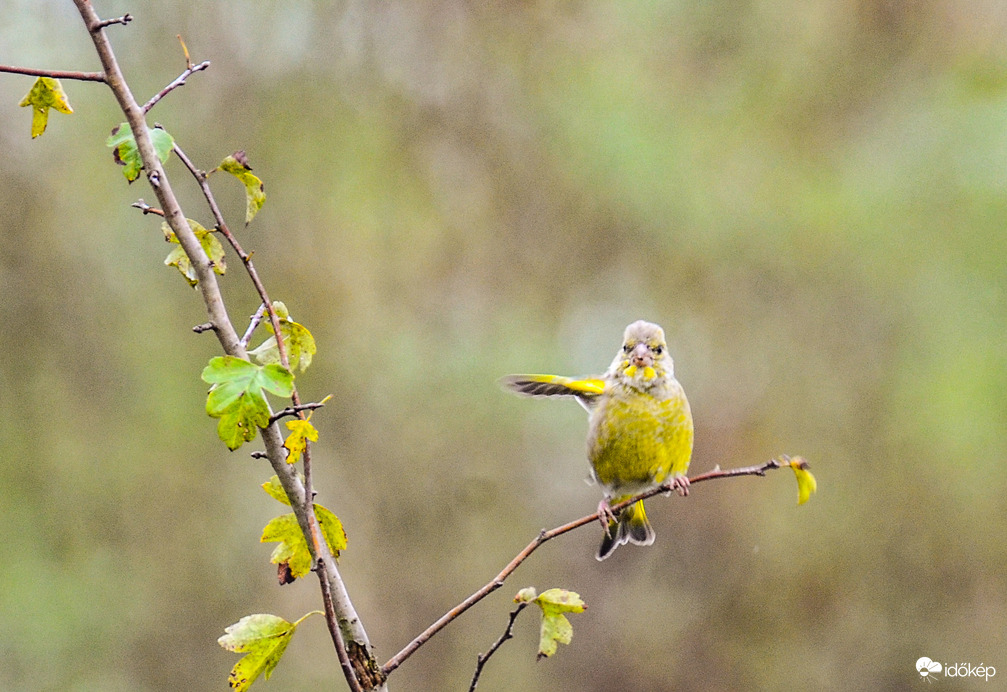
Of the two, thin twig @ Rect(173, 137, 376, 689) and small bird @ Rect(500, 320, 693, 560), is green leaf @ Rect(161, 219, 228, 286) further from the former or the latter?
small bird @ Rect(500, 320, 693, 560)

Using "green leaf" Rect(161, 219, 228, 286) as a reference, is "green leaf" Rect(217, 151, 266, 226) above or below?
above

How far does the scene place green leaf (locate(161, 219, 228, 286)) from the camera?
184 centimetres

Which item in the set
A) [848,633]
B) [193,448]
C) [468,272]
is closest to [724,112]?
[468,272]

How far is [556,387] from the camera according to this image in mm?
4055

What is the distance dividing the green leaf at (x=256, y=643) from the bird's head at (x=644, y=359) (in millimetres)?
2207

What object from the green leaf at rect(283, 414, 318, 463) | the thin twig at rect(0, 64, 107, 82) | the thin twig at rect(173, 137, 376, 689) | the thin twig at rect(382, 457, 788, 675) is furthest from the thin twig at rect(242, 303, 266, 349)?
the thin twig at rect(382, 457, 788, 675)

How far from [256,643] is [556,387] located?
2.33m

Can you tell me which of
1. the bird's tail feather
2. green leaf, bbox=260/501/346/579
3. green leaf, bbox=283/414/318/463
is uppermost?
the bird's tail feather

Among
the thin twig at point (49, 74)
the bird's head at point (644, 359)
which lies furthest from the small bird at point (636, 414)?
the thin twig at point (49, 74)

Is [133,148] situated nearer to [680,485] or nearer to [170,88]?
[170,88]

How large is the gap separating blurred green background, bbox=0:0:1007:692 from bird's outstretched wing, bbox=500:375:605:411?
3.71 metres

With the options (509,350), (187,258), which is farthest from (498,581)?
(509,350)

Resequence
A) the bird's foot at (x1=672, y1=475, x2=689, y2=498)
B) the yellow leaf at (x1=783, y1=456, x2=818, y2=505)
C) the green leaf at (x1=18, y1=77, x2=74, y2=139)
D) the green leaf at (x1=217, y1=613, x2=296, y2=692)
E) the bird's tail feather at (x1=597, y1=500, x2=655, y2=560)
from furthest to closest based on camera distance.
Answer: the bird's tail feather at (x1=597, y1=500, x2=655, y2=560)
the bird's foot at (x1=672, y1=475, x2=689, y2=498)
the yellow leaf at (x1=783, y1=456, x2=818, y2=505)
the green leaf at (x1=18, y1=77, x2=74, y2=139)
the green leaf at (x1=217, y1=613, x2=296, y2=692)

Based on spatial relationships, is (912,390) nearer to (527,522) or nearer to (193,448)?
(527,522)
